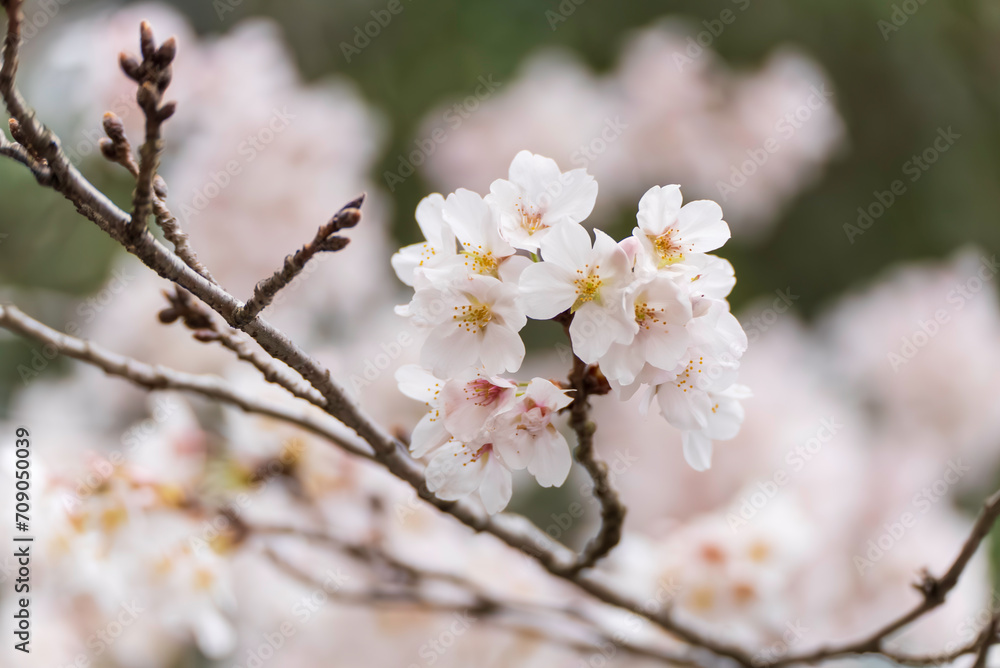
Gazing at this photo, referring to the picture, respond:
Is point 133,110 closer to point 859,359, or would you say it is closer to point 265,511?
point 265,511

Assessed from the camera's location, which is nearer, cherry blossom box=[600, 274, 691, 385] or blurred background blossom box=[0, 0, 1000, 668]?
cherry blossom box=[600, 274, 691, 385]

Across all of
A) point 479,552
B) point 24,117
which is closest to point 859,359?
point 479,552

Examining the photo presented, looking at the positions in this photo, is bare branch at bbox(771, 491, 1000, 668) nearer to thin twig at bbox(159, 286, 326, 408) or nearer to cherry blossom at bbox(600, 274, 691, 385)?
cherry blossom at bbox(600, 274, 691, 385)


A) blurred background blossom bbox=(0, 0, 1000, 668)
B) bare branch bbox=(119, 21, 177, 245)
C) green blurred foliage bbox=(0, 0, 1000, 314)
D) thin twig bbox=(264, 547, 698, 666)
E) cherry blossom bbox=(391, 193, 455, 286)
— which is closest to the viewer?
bare branch bbox=(119, 21, 177, 245)

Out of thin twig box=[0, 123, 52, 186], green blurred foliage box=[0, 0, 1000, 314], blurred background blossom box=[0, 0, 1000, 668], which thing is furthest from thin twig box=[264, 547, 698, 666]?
green blurred foliage box=[0, 0, 1000, 314]

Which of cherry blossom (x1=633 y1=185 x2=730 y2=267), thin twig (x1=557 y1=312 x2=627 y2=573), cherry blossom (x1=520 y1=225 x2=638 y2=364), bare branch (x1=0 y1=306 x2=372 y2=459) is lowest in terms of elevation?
bare branch (x1=0 y1=306 x2=372 y2=459)
